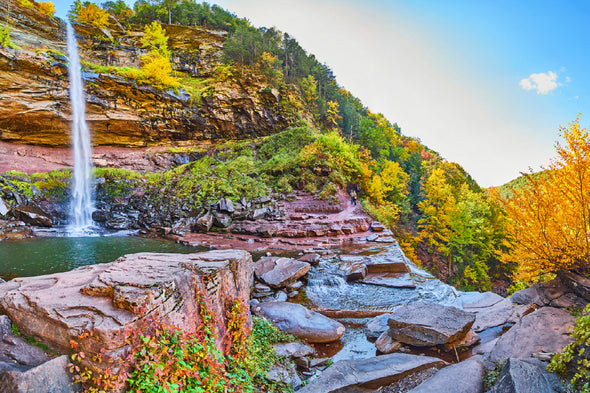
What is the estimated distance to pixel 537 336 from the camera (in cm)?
405

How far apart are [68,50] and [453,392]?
34.7 m

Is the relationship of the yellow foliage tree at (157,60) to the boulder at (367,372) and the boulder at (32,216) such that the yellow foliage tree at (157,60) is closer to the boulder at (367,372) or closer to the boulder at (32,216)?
the boulder at (32,216)

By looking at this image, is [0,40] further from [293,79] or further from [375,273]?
[375,273]

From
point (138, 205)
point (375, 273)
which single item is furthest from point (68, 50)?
point (375, 273)

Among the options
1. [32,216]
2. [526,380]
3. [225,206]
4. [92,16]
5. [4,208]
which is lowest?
[526,380]

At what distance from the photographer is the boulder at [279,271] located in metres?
8.05

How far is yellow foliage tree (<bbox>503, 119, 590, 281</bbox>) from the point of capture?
4.18m

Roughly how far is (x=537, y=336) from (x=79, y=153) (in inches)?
1203

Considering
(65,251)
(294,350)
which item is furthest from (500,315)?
(65,251)

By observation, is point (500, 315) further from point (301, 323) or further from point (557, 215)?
point (301, 323)

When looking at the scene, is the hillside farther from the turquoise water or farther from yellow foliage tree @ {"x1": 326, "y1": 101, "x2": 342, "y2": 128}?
the turquoise water

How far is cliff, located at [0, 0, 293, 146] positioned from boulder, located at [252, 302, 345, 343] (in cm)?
2534

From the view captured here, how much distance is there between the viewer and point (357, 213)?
17969 mm

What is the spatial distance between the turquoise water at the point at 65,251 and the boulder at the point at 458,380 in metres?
11.0
